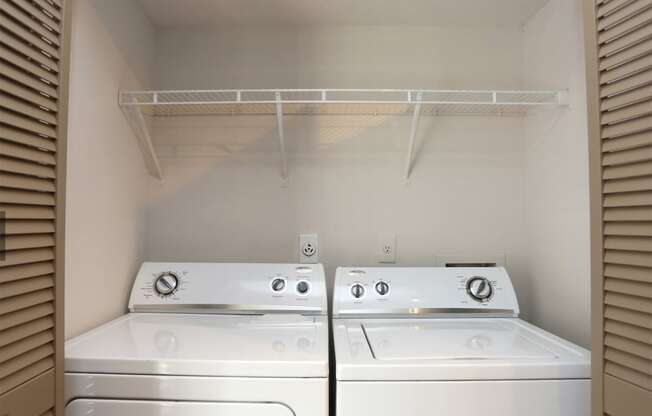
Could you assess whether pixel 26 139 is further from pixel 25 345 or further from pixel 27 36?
pixel 25 345

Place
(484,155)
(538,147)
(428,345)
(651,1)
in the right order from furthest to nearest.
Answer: (484,155) < (538,147) < (428,345) < (651,1)

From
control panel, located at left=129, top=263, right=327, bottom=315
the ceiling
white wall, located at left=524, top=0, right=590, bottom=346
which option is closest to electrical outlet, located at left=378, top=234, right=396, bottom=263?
control panel, located at left=129, top=263, right=327, bottom=315

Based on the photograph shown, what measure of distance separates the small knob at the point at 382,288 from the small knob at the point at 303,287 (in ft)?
0.92

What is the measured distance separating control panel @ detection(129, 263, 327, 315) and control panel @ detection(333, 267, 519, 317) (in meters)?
0.11

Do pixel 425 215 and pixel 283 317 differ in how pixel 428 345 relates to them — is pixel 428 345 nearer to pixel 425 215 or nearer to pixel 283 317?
pixel 283 317

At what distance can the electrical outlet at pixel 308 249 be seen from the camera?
1791 mm

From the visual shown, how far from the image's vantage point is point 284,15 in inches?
69.1

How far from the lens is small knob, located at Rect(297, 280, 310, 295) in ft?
5.07

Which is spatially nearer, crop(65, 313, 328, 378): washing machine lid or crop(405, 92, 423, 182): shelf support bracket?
crop(65, 313, 328, 378): washing machine lid

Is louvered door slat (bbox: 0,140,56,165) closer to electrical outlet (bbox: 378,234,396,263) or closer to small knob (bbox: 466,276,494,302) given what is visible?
electrical outlet (bbox: 378,234,396,263)

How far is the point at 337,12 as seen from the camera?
1.73 metres

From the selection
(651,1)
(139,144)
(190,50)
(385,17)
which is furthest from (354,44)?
(651,1)

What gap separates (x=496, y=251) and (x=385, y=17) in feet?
3.99

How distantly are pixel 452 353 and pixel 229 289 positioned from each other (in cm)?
89
